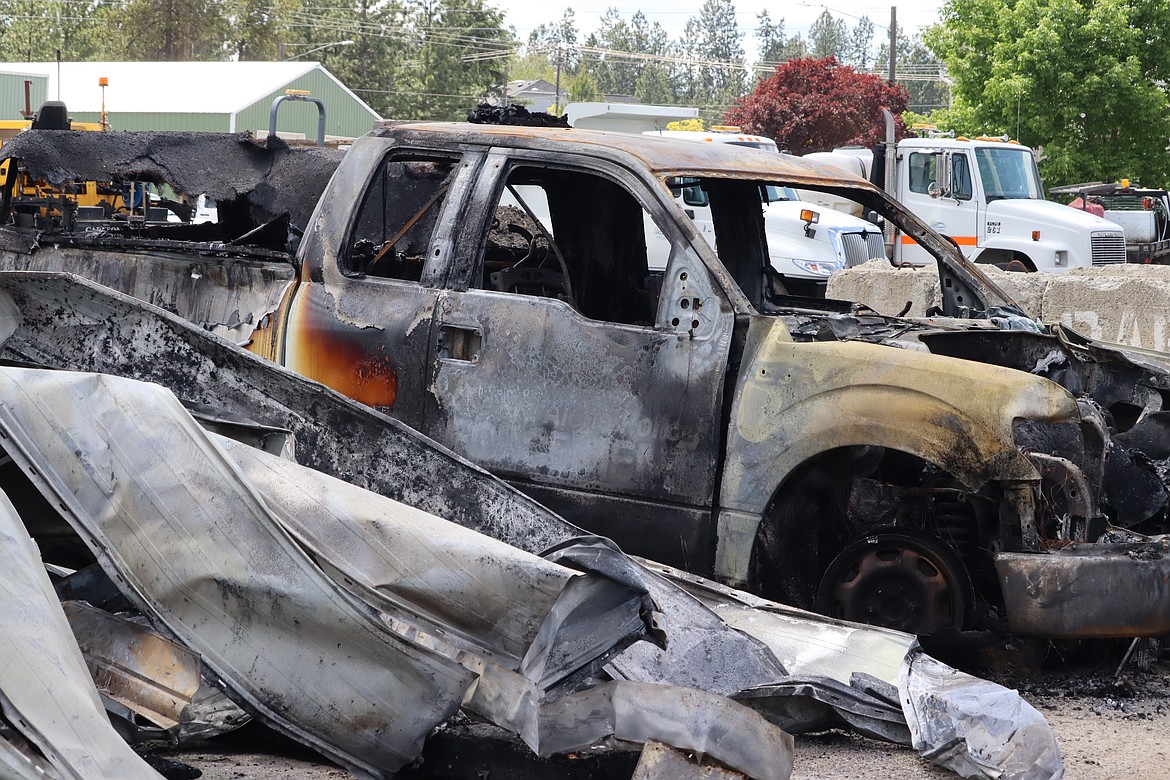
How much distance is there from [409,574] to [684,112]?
43.9 m

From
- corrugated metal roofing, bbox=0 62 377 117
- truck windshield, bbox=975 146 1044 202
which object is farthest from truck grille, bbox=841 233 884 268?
corrugated metal roofing, bbox=0 62 377 117

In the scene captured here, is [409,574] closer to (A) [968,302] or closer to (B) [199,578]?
(B) [199,578]

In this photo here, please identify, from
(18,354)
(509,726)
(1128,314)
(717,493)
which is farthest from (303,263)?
(1128,314)

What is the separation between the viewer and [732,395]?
14.4ft

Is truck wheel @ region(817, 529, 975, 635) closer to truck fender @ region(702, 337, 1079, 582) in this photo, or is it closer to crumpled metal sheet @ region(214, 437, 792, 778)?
truck fender @ region(702, 337, 1079, 582)

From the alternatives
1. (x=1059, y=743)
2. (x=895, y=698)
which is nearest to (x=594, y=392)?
(x=895, y=698)

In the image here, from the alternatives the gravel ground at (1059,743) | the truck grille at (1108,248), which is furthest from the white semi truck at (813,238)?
the gravel ground at (1059,743)

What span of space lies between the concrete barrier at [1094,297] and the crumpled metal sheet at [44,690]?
23.5 ft

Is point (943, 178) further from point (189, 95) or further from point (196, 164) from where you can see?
point (189, 95)

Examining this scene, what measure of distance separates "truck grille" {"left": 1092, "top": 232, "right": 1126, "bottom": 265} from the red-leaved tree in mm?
19906

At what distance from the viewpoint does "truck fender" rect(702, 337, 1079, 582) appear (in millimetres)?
4109

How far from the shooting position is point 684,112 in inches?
1795

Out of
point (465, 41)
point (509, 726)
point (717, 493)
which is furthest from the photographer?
point (465, 41)

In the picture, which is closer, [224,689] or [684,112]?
[224,689]
